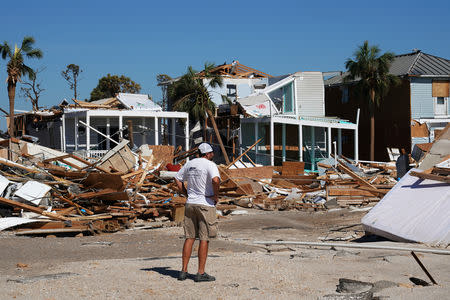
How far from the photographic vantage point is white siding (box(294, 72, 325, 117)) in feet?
106

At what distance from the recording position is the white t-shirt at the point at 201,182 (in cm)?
626

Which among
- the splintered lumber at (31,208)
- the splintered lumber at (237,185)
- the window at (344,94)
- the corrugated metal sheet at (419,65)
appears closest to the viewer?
the splintered lumber at (31,208)

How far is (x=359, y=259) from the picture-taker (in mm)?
7648

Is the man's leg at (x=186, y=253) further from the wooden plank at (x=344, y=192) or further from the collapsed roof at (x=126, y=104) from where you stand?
the collapsed roof at (x=126, y=104)

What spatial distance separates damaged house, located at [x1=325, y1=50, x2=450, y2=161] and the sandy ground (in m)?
24.7

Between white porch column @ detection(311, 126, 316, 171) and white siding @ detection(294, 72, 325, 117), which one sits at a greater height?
white siding @ detection(294, 72, 325, 117)

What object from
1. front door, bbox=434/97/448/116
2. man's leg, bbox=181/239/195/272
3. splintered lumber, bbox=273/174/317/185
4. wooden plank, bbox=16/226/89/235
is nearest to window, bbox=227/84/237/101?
front door, bbox=434/97/448/116

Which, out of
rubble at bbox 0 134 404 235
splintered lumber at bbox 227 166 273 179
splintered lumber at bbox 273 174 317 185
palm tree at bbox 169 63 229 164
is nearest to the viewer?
rubble at bbox 0 134 404 235

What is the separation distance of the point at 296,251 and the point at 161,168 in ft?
30.7

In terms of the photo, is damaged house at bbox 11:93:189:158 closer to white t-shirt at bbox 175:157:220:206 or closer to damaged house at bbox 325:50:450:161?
damaged house at bbox 325:50:450:161

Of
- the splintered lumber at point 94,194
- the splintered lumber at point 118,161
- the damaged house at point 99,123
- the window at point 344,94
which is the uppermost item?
the window at point 344,94

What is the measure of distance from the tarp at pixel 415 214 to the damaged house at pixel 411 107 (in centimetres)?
2480

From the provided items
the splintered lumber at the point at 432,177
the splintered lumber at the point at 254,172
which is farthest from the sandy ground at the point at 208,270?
the splintered lumber at the point at 254,172

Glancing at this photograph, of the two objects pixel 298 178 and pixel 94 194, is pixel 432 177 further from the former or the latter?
pixel 298 178
